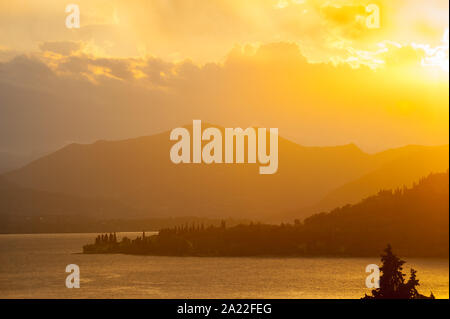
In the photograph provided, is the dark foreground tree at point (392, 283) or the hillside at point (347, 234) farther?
the hillside at point (347, 234)

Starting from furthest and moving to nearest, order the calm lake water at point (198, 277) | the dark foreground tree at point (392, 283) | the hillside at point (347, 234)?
the hillside at point (347, 234)
the calm lake water at point (198, 277)
the dark foreground tree at point (392, 283)

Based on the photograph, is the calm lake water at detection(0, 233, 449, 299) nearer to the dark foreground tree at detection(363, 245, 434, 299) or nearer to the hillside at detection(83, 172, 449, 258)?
the hillside at detection(83, 172, 449, 258)

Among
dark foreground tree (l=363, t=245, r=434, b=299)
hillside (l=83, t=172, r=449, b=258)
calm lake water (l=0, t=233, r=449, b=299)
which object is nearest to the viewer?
dark foreground tree (l=363, t=245, r=434, b=299)

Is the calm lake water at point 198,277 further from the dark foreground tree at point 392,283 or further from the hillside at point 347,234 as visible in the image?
the dark foreground tree at point 392,283

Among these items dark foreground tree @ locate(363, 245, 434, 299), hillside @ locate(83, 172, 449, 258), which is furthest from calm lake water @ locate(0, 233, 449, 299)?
dark foreground tree @ locate(363, 245, 434, 299)

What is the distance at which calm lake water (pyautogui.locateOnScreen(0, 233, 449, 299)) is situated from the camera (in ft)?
290

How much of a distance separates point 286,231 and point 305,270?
112 ft

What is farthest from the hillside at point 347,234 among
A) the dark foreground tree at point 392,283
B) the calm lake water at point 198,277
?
the dark foreground tree at point 392,283

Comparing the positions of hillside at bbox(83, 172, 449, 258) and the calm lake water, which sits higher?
hillside at bbox(83, 172, 449, 258)

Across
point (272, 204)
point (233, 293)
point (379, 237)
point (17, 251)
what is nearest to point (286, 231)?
point (379, 237)

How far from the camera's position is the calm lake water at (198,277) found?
290 ft

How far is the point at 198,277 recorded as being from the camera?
108 metres

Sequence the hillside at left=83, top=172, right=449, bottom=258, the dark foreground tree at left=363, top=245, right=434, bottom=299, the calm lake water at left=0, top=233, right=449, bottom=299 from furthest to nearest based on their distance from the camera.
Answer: the hillside at left=83, top=172, right=449, bottom=258 < the calm lake water at left=0, top=233, right=449, bottom=299 < the dark foreground tree at left=363, top=245, right=434, bottom=299

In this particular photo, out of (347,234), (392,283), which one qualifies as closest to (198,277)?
(347,234)
